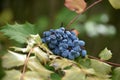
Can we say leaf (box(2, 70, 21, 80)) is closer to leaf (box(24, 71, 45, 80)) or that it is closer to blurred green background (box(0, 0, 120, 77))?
leaf (box(24, 71, 45, 80))

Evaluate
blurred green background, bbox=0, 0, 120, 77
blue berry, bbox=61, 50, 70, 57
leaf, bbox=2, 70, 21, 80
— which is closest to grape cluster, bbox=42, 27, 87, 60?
blue berry, bbox=61, 50, 70, 57

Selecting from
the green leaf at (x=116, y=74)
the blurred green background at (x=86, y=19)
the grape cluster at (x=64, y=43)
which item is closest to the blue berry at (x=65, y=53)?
the grape cluster at (x=64, y=43)

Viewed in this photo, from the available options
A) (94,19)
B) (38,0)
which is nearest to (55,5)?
(38,0)

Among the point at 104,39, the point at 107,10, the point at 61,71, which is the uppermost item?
the point at 107,10

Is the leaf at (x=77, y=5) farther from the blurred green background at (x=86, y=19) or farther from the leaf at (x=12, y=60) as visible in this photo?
the blurred green background at (x=86, y=19)

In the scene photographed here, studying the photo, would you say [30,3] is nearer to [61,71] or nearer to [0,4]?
[0,4]

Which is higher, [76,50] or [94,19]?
[94,19]
